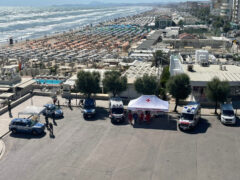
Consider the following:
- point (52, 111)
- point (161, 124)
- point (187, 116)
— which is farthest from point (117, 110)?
point (52, 111)

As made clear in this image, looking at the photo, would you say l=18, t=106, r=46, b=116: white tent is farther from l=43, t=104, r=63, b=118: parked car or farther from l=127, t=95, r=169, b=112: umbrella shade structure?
l=127, t=95, r=169, b=112: umbrella shade structure

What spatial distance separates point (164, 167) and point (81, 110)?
1025 cm

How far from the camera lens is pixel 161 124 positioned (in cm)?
1995

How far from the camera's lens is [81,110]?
22844mm

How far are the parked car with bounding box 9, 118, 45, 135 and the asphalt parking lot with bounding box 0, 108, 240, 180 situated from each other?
0.41 meters

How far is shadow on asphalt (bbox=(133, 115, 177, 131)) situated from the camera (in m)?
19.4

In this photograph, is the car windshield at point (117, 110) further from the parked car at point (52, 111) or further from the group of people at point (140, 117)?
the parked car at point (52, 111)

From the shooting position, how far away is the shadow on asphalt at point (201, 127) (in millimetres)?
18583

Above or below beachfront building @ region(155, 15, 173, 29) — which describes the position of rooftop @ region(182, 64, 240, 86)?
below

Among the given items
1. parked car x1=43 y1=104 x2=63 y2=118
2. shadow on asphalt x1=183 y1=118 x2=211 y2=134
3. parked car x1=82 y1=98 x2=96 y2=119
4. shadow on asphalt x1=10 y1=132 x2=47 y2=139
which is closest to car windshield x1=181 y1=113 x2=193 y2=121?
shadow on asphalt x1=183 y1=118 x2=211 y2=134

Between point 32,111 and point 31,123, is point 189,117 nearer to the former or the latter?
point 31,123

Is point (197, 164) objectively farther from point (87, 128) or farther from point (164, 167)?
point (87, 128)

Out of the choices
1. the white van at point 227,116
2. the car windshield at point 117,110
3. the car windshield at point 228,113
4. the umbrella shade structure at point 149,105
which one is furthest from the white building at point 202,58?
the car windshield at point 117,110

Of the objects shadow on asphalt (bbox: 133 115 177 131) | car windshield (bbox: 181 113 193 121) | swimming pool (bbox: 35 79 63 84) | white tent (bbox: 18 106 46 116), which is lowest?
shadow on asphalt (bbox: 133 115 177 131)
